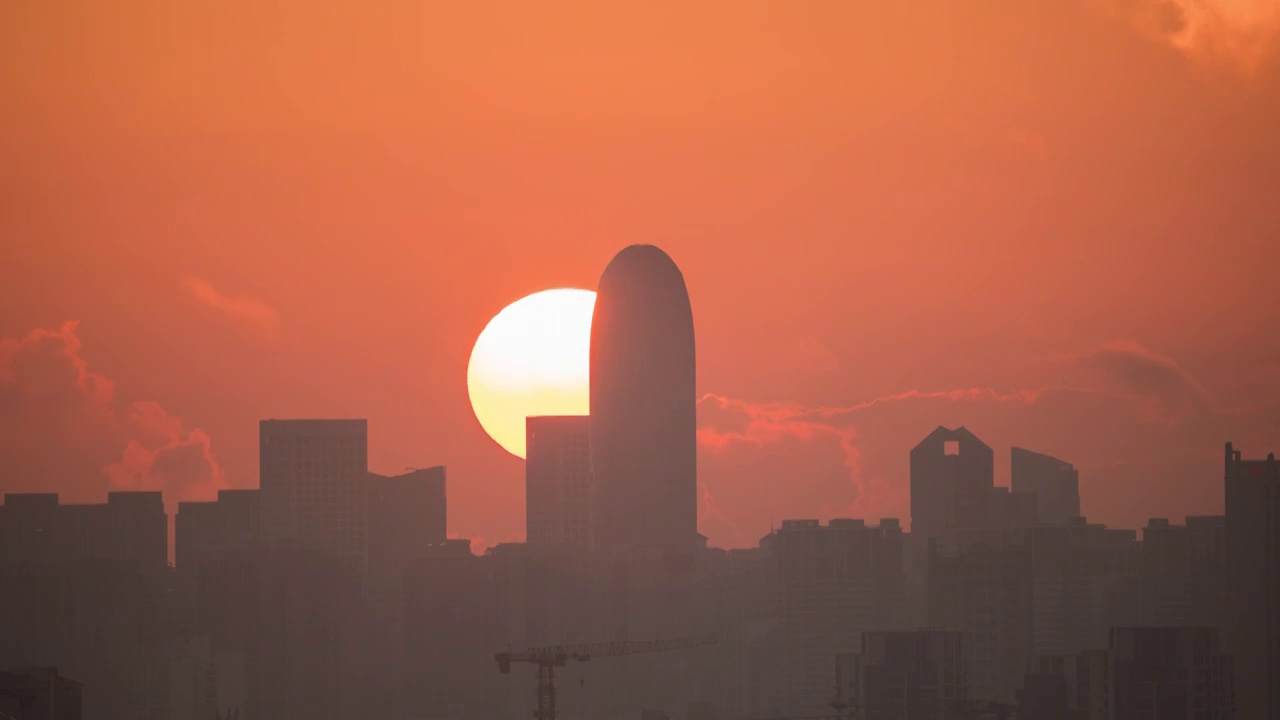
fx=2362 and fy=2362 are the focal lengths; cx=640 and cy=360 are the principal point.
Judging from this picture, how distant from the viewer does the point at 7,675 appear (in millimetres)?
195875

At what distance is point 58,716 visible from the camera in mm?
199625

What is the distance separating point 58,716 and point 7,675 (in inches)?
251
